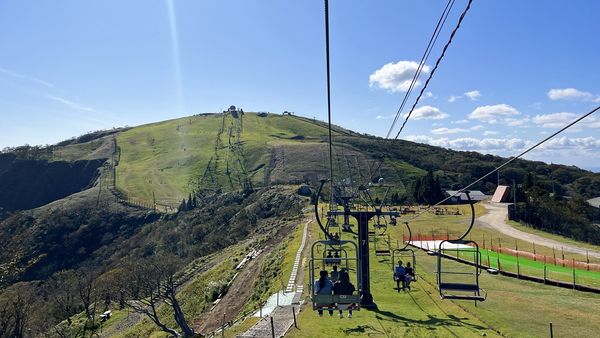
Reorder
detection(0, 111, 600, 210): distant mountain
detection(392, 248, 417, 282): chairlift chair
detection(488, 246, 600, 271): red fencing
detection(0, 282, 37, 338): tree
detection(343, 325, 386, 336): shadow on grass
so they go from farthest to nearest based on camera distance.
Answer: detection(0, 111, 600, 210): distant mountain, detection(0, 282, 37, 338): tree, detection(488, 246, 600, 271): red fencing, detection(392, 248, 417, 282): chairlift chair, detection(343, 325, 386, 336): shadow on grass

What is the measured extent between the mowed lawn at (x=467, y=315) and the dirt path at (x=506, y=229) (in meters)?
27.3

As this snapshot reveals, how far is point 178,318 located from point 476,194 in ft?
331

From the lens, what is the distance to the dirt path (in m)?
52.8

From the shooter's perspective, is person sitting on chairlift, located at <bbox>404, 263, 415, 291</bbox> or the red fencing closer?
person sitting on chairlift, located at <bbox>404, 263, 415, 291</bbox>

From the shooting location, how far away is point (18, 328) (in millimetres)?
45062

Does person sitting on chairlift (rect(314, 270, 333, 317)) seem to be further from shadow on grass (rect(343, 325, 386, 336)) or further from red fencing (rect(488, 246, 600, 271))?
red fencing (rect(488, 246, 600, 271))

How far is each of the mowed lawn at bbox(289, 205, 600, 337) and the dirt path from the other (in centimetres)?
2726

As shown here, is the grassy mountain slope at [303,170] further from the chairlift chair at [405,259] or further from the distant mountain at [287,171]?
the chairlift chair at [405,259]

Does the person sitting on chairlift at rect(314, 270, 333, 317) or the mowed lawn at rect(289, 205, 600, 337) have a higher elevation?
the person sitting on chairlift at rect(314, 270, 333, 317)

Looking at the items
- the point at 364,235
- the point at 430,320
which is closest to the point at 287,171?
the point at 364,235

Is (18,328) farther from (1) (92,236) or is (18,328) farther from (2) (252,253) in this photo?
(1) (92,236)

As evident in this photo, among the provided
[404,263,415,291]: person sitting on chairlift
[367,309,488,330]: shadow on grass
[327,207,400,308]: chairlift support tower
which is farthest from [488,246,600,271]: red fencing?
[327,207,400,308]: chairlift support tower

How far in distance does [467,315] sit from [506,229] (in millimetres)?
49472

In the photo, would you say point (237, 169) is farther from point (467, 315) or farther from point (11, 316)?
point (467, 315)
